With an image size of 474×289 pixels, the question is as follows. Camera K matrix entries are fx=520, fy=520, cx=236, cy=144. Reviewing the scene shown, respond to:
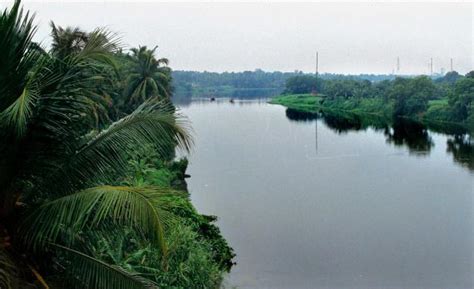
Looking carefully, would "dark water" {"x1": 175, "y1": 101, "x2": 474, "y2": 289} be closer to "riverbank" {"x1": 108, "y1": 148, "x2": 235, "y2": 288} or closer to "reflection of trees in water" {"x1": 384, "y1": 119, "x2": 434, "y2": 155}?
"reflection of trees in water" {"x1": 384, "y1": 119, "x2": 434, "y2": 155}

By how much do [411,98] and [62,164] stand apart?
257 ft

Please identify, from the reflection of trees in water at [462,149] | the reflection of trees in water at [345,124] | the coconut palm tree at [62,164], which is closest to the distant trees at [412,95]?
the reflection of trees in water at [345,124]

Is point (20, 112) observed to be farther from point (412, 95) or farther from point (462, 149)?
point (412, 95)

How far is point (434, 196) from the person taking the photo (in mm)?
29359

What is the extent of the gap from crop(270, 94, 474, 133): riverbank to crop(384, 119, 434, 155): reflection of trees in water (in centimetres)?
220

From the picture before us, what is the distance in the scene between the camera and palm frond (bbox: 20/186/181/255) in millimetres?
4707

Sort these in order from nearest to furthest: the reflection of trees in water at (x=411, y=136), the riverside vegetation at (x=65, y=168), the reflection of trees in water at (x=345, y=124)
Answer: the riverside vegetation at (x=65, y=168), the reflection of trees in water at (x=411, y=136), the reflection of trees in water at (x=345, y=124)

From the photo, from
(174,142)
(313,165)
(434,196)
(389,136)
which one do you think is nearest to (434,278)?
(434,196)

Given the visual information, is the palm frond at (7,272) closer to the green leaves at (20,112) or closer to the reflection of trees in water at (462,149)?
the green leaves at (20,112)

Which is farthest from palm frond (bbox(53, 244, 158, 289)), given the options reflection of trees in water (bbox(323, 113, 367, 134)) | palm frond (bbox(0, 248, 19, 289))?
reflection of trees in water (bbox(323, 113, 367, 134))

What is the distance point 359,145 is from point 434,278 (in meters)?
32.8

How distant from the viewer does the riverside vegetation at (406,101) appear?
69.2 metres

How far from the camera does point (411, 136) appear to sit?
56875mm

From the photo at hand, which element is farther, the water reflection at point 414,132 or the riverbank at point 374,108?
the riverbank at point 374,108
